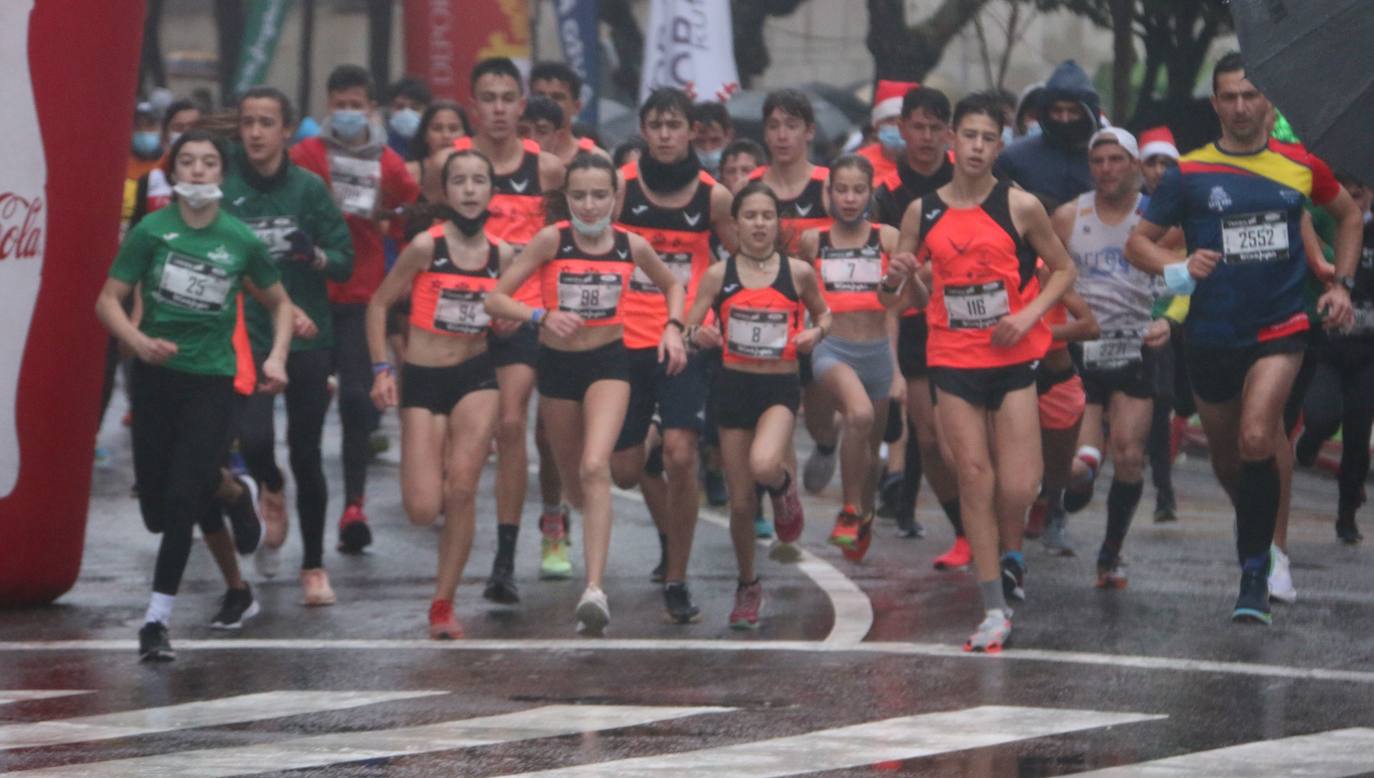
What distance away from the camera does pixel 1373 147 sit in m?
6.82

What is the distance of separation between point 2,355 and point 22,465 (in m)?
0.44

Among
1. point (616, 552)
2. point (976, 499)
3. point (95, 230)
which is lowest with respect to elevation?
point (616, 552)

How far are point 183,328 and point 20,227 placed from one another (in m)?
0.87

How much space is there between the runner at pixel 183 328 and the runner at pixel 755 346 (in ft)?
6.20

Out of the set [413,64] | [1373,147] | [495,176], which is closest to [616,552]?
[495,176]

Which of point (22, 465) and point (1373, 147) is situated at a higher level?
point (1373, 147)

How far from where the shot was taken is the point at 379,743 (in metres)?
7.16

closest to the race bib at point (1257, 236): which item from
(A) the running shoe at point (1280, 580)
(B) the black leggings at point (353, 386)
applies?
(A) the running shoe at point (1280, 580)

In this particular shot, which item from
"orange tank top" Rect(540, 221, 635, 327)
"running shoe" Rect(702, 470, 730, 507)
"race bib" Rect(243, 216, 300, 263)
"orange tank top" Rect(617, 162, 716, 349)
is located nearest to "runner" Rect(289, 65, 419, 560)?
"race bib" Rect(243, 216, 300, 263)

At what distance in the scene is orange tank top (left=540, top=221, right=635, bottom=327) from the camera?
10.1m

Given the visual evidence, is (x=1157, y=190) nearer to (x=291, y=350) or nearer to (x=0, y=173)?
(x=291, y=350)

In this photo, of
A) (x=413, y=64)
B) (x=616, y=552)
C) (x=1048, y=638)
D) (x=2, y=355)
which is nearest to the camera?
(x=1048, y=638)

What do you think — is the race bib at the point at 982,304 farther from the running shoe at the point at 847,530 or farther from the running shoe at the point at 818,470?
the running shoe at the point at 818,470

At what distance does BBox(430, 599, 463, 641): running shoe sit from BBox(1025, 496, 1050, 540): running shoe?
3686 millimetres
